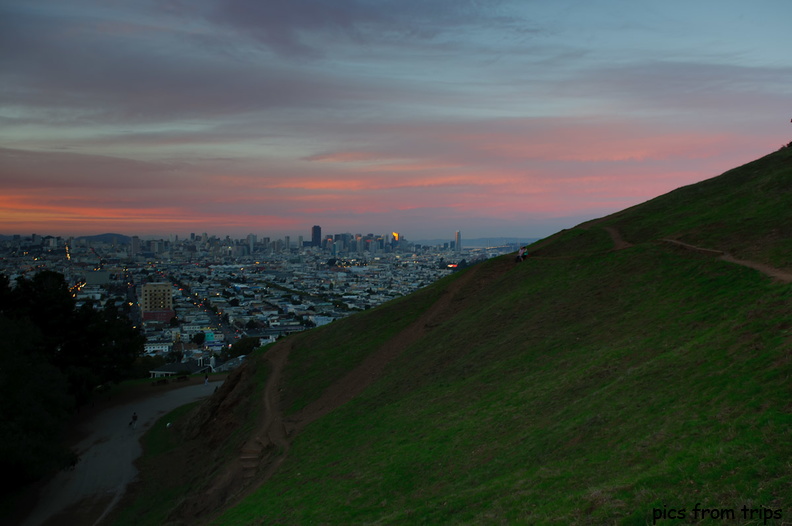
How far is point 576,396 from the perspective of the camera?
12.5 meters

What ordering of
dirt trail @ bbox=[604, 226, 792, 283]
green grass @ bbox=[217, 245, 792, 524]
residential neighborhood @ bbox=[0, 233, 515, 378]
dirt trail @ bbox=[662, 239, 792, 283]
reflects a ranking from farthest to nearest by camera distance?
residential neighborhood @ bbox=[0, 233, 515, 378] → dirt trail @ bbox=[604, 226, 792, 283] → dirt trail @ bbox=[662, 239, 792, 283] → green grass @ bbox=[217, 245, 792, 524]

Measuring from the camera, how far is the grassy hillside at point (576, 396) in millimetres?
7770

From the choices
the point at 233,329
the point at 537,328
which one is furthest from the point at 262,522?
the point at 233,329

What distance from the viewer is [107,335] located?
3572 centimetres

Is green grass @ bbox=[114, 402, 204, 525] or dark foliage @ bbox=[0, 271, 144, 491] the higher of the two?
dark foliage @ bbox=[0, 271, 144, 491]

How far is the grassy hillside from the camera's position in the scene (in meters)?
7.77

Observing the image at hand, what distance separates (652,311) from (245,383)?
64.2 ft

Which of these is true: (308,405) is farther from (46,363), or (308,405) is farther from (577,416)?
(46,363)

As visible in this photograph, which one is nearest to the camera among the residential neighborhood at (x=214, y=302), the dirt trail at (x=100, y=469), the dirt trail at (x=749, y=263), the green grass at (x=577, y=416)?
the green grass at (x=577, y=416)

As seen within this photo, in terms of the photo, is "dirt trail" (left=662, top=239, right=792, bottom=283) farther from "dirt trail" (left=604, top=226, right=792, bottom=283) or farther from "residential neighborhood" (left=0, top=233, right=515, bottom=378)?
"residential neighborhood" (left=0, top=233, right=515, bottom=378)

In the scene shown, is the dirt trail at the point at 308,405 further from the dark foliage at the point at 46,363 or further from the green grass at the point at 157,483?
the dark foliage at the point at 46,363

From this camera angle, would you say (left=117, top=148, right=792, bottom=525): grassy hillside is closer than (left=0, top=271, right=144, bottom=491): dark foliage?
Yes

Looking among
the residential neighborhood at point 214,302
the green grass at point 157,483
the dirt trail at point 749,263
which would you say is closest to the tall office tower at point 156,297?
the residential neighborhood at point 214,302

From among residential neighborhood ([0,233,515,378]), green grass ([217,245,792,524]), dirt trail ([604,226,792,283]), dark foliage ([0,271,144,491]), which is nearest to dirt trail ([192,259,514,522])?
green grass ([217,245,792,524])
